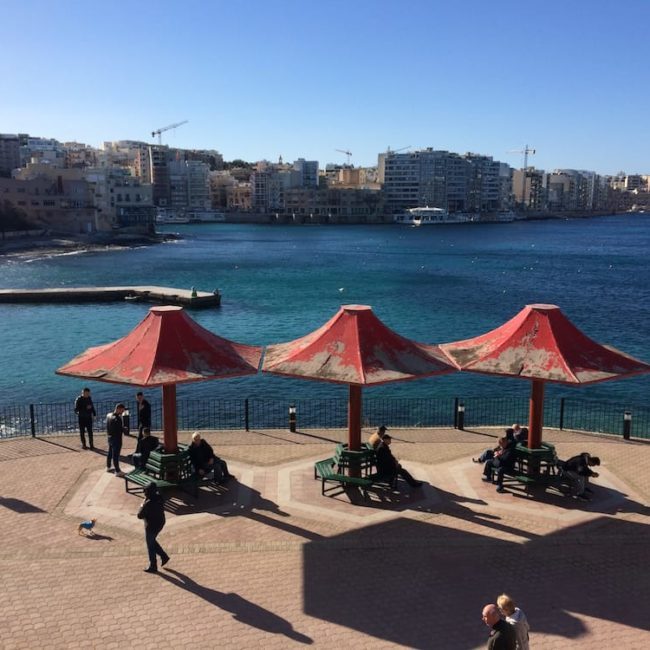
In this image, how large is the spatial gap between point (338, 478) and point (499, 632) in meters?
5.60

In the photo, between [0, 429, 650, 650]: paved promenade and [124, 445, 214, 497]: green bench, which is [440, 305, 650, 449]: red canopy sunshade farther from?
[124, 445, 214, 497]: green bench

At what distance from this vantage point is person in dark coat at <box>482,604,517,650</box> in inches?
248

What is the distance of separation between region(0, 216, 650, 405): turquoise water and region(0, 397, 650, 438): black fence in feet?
5.33

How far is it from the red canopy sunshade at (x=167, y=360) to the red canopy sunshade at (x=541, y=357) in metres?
4.12

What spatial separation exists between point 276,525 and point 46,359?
25.2 m

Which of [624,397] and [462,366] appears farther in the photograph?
[624,397]

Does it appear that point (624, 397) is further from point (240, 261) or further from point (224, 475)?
point (240, 261)

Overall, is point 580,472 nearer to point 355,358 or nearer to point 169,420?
point 355,358

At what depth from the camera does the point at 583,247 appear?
407 feet

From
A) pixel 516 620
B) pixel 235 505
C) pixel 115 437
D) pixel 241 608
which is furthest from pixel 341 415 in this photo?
pixel 516 620

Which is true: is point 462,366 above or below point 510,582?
above

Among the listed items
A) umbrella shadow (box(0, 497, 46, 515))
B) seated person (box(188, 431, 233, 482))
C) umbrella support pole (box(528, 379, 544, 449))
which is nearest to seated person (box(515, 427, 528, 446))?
umbrella support pole (box(528, 379, 544, 449))

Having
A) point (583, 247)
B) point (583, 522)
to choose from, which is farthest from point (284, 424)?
point (583, 247)

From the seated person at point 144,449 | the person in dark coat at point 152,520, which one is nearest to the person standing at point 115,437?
the seated person at point 144,449
